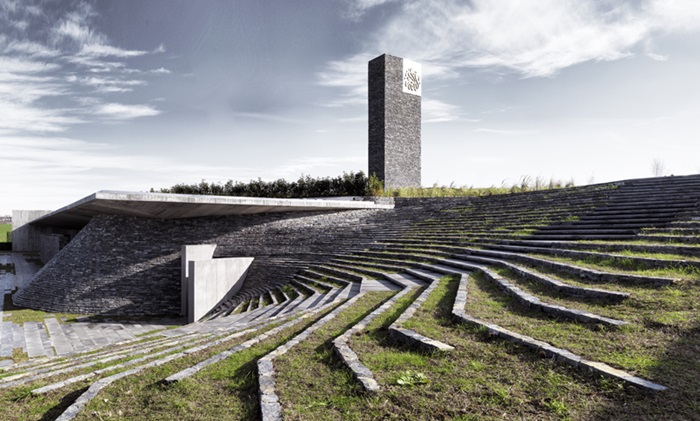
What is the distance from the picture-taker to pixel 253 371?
170 inches

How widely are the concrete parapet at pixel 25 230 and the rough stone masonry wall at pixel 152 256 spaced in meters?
24.4

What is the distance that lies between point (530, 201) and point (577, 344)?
12978mm

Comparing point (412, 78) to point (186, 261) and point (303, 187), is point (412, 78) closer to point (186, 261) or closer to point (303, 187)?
point (303, 187)

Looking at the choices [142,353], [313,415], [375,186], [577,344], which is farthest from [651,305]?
[375,186]

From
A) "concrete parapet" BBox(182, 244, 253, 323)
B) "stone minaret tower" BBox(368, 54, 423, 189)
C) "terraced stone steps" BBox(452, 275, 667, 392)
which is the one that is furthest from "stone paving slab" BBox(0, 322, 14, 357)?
"stone minaret tower" BBox(368, 54, 423, 189)

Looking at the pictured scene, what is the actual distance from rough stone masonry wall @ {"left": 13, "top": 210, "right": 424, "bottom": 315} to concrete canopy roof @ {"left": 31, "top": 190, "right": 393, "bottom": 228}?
578 mm

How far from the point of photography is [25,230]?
36125 mm

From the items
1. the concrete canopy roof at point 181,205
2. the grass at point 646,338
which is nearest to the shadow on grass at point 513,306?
the grass at point 646,338

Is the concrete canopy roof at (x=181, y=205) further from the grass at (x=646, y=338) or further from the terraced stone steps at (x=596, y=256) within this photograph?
the grass at (x=646, y=338)

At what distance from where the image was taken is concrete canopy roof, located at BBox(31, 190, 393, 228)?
13.3 m

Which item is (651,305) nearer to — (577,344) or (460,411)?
(577,344)

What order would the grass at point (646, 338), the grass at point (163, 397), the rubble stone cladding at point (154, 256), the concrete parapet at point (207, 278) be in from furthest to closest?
1. the rubble stone cladding at point (154, 256)
2. the concrete parapet at point (207, 278)
3. the grass at point (163, 397)
4. the grass at point (646, 338)

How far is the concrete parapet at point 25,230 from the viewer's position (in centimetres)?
3603

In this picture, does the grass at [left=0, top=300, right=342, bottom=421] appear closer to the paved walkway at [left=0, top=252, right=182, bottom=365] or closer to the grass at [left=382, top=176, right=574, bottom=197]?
the paved walkway at [left=0, top=252, right=182, bottom=365]
